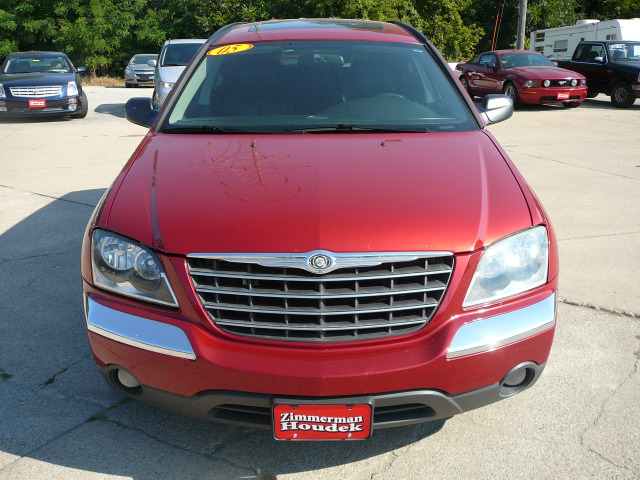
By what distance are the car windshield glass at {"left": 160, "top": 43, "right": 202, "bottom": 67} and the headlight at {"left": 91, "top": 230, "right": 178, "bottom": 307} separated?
38.0 ft

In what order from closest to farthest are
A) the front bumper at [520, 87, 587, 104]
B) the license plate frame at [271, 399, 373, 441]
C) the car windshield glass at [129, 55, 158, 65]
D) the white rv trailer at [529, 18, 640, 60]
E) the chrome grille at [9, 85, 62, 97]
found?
the license plate frame at [271, 399, 373, 441] < the chrome grille at [9, 85, 62, 97] < the front bumper at [520, 87, 587, 104] < the white rv trailer at [529, 18, 640, 60] < the car windshield glass at [129, 55, 158, 65]

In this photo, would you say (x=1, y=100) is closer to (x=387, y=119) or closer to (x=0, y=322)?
(x=0, y=322)

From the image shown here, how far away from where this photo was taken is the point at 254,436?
8.93ft

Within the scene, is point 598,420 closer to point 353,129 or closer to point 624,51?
point 353,129

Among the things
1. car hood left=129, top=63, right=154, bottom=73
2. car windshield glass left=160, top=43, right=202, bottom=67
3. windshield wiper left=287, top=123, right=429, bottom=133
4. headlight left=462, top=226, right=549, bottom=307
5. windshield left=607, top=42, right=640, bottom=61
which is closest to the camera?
headlight left=462, top=226, right=549, bottom=307

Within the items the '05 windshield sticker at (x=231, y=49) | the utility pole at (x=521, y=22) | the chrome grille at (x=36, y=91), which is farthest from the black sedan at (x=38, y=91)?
the utility pole at (x=521, y=22)

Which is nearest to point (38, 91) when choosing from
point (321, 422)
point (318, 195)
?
point (318, 195)

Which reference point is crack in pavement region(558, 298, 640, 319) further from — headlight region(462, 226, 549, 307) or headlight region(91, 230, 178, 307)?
headlight region(91, 230, 178, 307)

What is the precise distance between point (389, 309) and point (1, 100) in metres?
13.9

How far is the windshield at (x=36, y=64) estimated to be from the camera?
583 inches

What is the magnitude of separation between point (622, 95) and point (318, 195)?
1645 cm

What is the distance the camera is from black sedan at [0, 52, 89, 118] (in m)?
13.7

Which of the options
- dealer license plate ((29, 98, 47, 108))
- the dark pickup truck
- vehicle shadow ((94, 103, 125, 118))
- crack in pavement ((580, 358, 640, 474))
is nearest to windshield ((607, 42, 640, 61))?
the dark pickup truck

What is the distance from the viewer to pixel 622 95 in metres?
16.5
